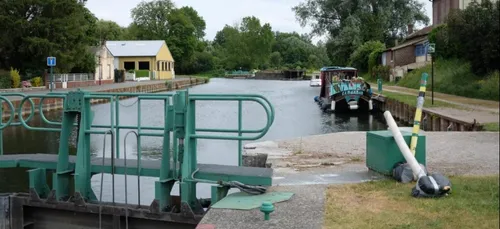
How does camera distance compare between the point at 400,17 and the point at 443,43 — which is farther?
the point at 400,17

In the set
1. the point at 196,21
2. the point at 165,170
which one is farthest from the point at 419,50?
the point at 196,21

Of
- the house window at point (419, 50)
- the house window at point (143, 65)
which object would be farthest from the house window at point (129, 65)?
the house window at point (419, 50)

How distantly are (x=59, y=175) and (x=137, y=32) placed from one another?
111 m

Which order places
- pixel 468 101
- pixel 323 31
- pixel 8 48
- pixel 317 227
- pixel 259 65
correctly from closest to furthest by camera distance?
pixel 317 227 → pixel 468 101 → pixel 8 48 → pixel 323 31 → pixel 259 65

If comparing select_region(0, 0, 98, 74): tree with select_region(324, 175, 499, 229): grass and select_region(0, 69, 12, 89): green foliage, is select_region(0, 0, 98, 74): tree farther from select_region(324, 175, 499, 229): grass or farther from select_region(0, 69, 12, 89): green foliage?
select_region(324, 175, 499, 229): grass

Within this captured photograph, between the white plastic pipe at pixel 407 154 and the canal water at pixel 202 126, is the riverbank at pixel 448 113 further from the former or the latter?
the white plastic pipe at pixel 407 154

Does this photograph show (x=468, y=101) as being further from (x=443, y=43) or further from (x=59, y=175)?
(x=59, y=175)

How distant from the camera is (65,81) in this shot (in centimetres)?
4856

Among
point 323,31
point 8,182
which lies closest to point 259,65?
point 323,31

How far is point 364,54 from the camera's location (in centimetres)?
6625

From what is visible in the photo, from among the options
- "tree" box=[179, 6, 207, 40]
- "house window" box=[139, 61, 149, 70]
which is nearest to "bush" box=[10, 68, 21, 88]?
"house window" box=[139, 61, 149, 70]

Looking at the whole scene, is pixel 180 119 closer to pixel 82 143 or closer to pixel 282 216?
pixel 82 143

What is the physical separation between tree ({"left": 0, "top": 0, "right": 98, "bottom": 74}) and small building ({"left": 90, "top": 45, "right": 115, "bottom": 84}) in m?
11.5

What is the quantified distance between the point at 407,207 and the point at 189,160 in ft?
10.7
